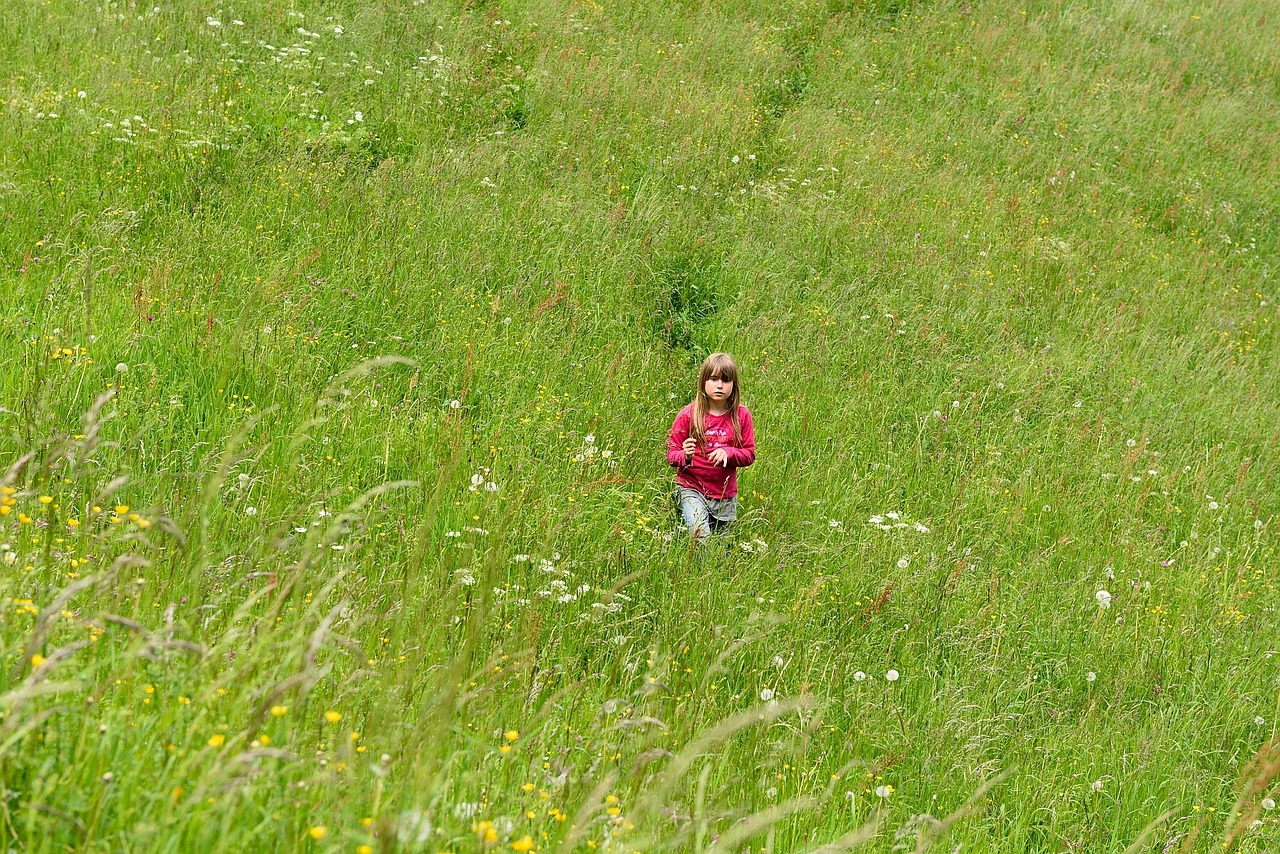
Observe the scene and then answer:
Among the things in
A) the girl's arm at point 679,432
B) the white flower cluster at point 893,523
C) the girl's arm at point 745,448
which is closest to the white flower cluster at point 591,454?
the girl's arm at point 679,432

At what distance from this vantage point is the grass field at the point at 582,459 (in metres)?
2.04

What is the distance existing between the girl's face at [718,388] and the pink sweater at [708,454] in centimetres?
12

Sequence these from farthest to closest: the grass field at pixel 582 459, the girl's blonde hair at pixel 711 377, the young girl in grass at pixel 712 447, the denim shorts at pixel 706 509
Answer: the girl's blonde hair at pixel 711 377 → the young girl in grass at pixel 712 447 → the denim shorts at pixel 706 509 → the grass field at pixel 582 459

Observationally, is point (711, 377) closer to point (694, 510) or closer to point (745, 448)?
point (745, 448)

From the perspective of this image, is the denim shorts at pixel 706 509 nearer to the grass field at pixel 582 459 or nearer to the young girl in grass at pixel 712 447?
the young girl in grass at pixel 712 447

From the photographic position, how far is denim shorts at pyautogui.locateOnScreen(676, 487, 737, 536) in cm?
514

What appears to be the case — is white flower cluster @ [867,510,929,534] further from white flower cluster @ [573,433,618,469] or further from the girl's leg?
white flower cluster @ [573,433,618,469]

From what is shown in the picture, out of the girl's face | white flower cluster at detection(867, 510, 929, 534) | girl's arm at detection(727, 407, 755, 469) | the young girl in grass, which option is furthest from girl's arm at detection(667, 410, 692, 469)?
white flower cluster at detection(867, 510, 929, 534)

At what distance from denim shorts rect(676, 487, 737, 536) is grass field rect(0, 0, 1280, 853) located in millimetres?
162

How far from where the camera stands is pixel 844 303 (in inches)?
311

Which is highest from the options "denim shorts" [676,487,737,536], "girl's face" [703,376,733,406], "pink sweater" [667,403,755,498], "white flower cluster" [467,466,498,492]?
"girl's face" [703,376,733,406]

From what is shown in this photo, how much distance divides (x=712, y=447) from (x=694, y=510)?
1.31ft

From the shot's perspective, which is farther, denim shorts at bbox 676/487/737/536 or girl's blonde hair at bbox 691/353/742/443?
girl's blonde hair at bbox 691/353/742/443

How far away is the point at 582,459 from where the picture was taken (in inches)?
196
